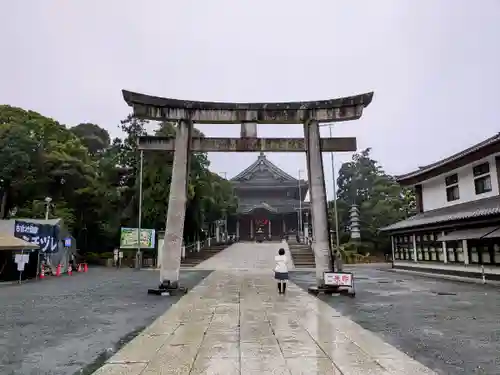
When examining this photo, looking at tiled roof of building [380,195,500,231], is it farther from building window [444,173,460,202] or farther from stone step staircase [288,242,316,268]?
stone step staircase [288,242,316,268]

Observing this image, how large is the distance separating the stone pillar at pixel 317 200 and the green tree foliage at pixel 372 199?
22.9 meters

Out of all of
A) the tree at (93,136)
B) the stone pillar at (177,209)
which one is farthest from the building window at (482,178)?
the tree at (93,136)

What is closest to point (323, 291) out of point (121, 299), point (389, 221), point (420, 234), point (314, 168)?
point (314, 168)

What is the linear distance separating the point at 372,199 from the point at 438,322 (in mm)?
35377

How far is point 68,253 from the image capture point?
25.8 m

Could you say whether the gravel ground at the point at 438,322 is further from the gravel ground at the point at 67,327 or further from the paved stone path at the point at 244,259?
the paved stone path at the point at 244,259

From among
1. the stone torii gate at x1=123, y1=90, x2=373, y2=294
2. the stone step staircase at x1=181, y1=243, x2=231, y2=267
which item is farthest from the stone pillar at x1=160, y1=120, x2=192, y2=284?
the stone step staircase at x1=181, y1=243, x2=231, y2=267

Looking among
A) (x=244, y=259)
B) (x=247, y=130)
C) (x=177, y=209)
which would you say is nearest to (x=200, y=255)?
(x=244, y=259)

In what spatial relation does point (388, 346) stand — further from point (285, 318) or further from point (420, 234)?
point (420, 234)

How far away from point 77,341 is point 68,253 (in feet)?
71.2

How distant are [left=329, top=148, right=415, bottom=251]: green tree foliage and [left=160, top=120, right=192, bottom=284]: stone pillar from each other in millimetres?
25002

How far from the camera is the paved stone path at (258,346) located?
471cm

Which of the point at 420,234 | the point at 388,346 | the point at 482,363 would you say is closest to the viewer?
the point at 482,363

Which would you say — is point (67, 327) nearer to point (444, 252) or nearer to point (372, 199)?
point (444, 252)
